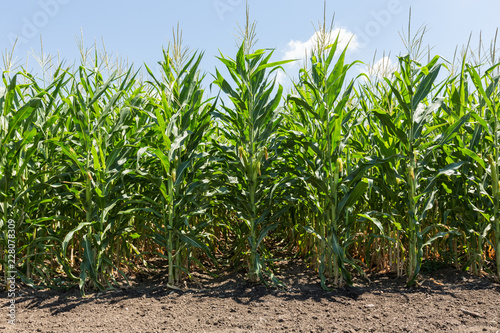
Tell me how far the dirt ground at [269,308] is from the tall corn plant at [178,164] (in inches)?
15.7

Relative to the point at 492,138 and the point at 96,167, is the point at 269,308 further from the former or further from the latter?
the point at 492,138

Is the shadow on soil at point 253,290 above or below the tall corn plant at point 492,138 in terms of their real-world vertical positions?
below

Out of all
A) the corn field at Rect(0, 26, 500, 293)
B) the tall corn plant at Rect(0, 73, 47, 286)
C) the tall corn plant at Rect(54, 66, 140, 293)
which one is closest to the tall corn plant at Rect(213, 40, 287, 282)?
the corn field at Rect(0, 26, 500, 293)

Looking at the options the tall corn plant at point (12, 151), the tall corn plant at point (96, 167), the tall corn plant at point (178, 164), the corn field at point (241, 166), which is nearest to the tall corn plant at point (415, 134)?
the corn field at point (241, 166)

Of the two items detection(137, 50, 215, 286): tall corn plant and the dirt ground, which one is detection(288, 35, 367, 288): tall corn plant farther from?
detection(137, 50, 215, 286): tall corn plant

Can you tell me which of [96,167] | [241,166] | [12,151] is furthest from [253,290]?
[12,151]

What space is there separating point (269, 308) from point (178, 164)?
4.69 feet

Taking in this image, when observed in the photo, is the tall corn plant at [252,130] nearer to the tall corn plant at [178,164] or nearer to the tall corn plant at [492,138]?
the tall corn plant at [178,164]

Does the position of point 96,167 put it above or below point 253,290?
above

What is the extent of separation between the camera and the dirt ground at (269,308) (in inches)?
98.5

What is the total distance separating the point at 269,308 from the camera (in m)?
2.78

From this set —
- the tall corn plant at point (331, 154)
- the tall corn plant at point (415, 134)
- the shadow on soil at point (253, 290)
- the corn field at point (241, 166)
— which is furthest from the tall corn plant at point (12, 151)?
the tall corn plant at point (415, 134)

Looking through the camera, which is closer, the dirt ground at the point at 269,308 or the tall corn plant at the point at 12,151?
the dirt ground at the point at 269,308

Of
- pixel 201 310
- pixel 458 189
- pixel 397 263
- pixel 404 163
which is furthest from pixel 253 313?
pixel 458 189
